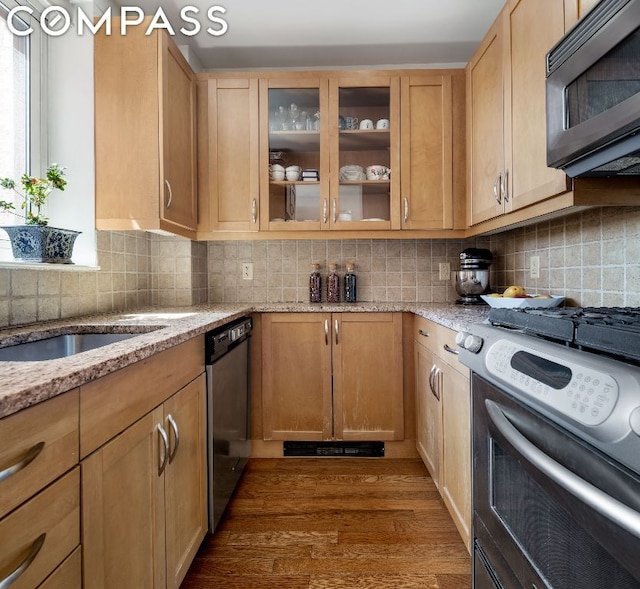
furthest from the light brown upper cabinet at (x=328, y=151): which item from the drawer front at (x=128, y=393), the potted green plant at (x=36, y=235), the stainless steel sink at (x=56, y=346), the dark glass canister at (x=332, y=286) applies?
the drawer front at (x=128, y=393)

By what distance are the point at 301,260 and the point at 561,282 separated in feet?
4.98

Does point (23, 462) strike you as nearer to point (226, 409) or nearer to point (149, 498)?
point (149, 498)

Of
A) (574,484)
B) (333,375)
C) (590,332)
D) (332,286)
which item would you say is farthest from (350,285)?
(574,484)

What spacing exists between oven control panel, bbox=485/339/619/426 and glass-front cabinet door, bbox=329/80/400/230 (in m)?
1.59

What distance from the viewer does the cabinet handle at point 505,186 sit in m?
1.77

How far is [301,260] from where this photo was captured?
2766 millimetres

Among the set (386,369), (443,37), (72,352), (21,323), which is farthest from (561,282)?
(21,323)

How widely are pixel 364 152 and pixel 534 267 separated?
1143mm

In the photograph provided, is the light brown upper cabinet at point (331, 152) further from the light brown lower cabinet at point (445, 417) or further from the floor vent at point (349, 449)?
Result: the floor vent at point (349, 449)

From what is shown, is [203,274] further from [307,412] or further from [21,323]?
[21,323]

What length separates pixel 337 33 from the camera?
92.8 inches

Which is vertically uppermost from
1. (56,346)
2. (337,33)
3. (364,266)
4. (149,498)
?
(337,33)

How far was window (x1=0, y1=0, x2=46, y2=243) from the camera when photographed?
1678 mm

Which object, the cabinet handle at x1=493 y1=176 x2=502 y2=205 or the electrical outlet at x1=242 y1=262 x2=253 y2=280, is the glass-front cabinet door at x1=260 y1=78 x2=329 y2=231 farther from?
the cabinet handle at x1=493 y1=176 x2=502 y2=205
